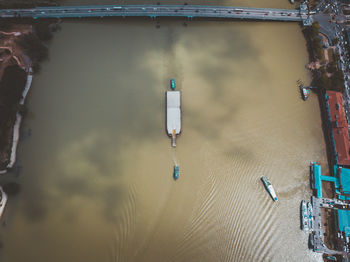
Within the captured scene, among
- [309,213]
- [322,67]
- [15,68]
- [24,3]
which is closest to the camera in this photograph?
[309,213]

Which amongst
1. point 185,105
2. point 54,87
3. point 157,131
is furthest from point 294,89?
point 54,87

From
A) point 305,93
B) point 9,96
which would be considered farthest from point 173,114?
point 9,96

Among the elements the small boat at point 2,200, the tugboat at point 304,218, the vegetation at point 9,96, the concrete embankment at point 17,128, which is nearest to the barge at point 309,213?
the tugboat at point 304,218

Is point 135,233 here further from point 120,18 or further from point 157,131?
point 120,18

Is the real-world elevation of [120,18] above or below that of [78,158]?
above

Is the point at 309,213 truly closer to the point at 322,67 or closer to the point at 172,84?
the point at 322,67

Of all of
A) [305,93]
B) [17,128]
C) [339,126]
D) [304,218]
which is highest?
[305,93]
